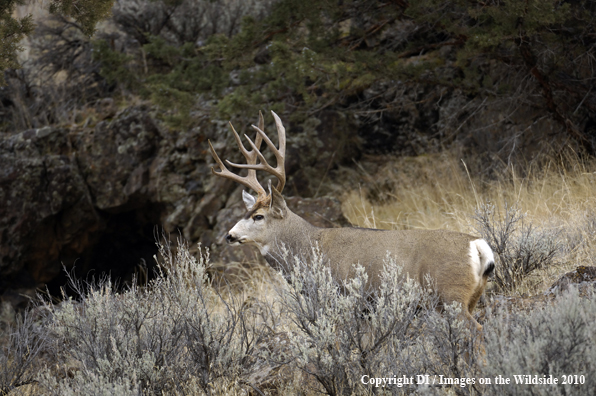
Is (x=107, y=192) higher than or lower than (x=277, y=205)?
lower

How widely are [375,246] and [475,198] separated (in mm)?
3617

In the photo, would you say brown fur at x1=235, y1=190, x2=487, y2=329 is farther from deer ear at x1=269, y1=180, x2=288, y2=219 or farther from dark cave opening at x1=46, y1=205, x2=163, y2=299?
dark cave opening at x1=46, y1=205, x2=163, y2=299

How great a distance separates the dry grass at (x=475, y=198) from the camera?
5.44 metres

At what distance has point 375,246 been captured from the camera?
459 cm

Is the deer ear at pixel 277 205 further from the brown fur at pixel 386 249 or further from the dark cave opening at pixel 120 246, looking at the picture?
the dark cave opening at pixel 120 246

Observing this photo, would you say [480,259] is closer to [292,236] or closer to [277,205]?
[292,236]

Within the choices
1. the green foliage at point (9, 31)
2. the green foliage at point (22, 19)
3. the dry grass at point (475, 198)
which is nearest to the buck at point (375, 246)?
the dry grass at point (475, 198)

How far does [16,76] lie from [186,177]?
4994mm

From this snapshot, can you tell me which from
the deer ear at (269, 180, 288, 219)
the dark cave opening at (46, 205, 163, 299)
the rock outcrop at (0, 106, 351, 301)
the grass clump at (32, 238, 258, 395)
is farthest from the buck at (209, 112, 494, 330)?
the dark cave opening at (46, 205, 163, 299)

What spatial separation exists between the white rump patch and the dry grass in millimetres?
1043

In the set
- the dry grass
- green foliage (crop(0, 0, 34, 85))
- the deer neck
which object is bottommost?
the dry grass

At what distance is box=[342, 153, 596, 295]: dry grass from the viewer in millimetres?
5441

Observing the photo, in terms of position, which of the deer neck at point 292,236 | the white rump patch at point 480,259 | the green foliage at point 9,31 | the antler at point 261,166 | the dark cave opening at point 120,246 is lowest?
the dark cave opening at point 120,246

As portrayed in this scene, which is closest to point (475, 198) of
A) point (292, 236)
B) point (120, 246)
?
point (292, 236)
